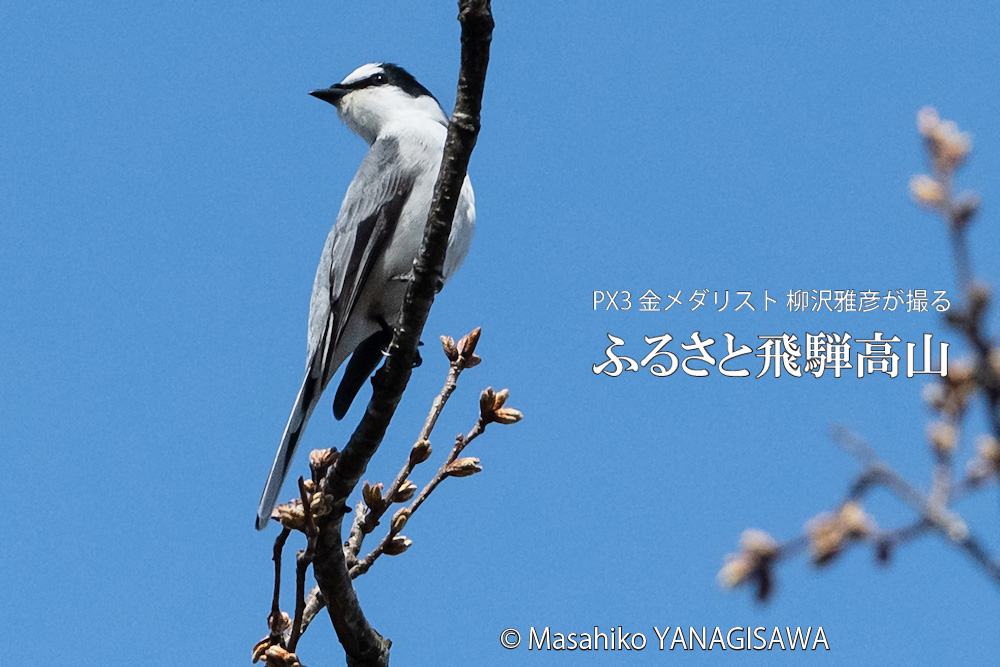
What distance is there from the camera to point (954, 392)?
88 cm

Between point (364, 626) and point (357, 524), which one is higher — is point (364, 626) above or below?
below

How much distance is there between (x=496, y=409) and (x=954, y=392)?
2313mm

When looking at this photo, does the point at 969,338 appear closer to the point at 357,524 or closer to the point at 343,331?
the point at 357,524

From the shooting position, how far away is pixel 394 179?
199 inches

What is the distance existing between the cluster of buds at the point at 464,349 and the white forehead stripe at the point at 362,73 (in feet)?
11.1

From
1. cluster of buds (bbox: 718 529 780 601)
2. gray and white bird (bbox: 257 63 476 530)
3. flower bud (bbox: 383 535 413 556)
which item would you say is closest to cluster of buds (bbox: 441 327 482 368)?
flower bud (bbox: 383 535 413 556)

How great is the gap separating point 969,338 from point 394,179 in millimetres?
4400

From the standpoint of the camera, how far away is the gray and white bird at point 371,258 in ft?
15.3

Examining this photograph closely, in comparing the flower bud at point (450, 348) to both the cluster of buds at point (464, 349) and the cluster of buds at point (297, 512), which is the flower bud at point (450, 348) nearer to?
the cluster of buds at point (464, 349)

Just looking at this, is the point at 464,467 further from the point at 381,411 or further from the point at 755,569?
the point at 755,569

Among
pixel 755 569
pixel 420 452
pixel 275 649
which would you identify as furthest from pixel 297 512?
pixel 755 569

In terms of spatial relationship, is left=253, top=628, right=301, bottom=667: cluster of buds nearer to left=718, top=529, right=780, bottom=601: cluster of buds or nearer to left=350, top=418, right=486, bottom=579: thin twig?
left=350, top=418, right=486, bottom=579: thin twig

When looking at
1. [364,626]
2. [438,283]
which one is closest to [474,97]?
[438,283]

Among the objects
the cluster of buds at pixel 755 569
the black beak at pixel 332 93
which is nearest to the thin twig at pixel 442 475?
the cluster of buds at pixel 755 569
